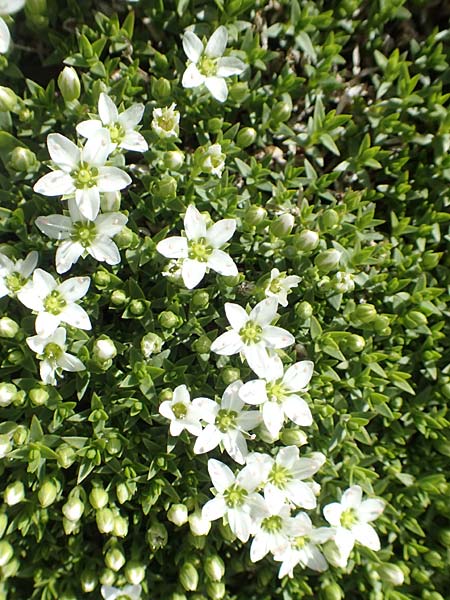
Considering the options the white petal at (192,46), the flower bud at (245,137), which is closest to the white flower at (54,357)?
the flower bud at (245,137)

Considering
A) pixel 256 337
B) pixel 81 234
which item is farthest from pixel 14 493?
pixel 256 337

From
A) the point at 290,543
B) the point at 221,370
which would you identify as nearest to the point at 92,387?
the point at 221,370

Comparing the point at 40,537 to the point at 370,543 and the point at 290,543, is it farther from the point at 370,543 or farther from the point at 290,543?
the point at 370,543

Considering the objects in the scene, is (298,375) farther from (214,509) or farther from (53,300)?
(53,300)

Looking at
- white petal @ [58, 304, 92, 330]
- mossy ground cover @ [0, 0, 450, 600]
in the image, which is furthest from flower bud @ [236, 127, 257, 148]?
white petal @ [58, 304, 92, 330]

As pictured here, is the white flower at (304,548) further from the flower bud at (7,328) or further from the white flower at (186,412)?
the flower bud at (7,328)

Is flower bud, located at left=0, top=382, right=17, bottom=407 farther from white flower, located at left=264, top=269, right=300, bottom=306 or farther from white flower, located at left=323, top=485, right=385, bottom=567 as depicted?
white flower, located at left=323, top=485, right=385, bottom=567
